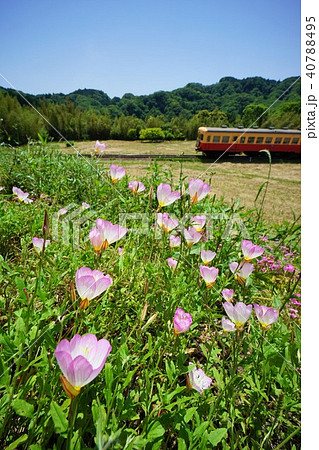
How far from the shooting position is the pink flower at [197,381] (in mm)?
698

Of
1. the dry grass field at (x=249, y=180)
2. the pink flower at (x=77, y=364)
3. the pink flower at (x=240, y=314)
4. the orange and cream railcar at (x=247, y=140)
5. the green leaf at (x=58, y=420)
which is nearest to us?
the pink flower at (x=77, y=364)

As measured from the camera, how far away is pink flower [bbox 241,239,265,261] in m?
1.01

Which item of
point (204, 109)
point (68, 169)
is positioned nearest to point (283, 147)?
point (204, 109)

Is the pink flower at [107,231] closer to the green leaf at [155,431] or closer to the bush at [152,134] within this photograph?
the green leaf at [155,431]

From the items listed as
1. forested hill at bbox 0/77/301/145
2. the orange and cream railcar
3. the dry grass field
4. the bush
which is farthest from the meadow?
the bush

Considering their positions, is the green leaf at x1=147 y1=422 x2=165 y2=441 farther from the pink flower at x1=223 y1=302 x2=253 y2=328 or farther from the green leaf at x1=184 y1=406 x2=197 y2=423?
the pink flower at x1=223 y1=302 x2=253 y2=328

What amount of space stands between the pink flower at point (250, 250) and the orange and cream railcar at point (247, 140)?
1165cm

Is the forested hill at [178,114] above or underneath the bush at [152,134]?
above

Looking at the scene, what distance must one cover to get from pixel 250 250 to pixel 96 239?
0.64m

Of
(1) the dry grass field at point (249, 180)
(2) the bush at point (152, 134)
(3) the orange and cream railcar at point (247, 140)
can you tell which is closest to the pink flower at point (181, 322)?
(1) the dry grass field at point (249, 180)

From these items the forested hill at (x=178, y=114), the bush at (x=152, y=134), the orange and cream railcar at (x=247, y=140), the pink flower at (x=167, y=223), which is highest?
the forested hill at (x=178, y=114)

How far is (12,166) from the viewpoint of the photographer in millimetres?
2693

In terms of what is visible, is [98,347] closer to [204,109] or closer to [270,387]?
[270,387]

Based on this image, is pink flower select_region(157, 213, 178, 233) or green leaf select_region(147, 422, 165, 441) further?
pink flower select_region(157, 213, 178, 233)
